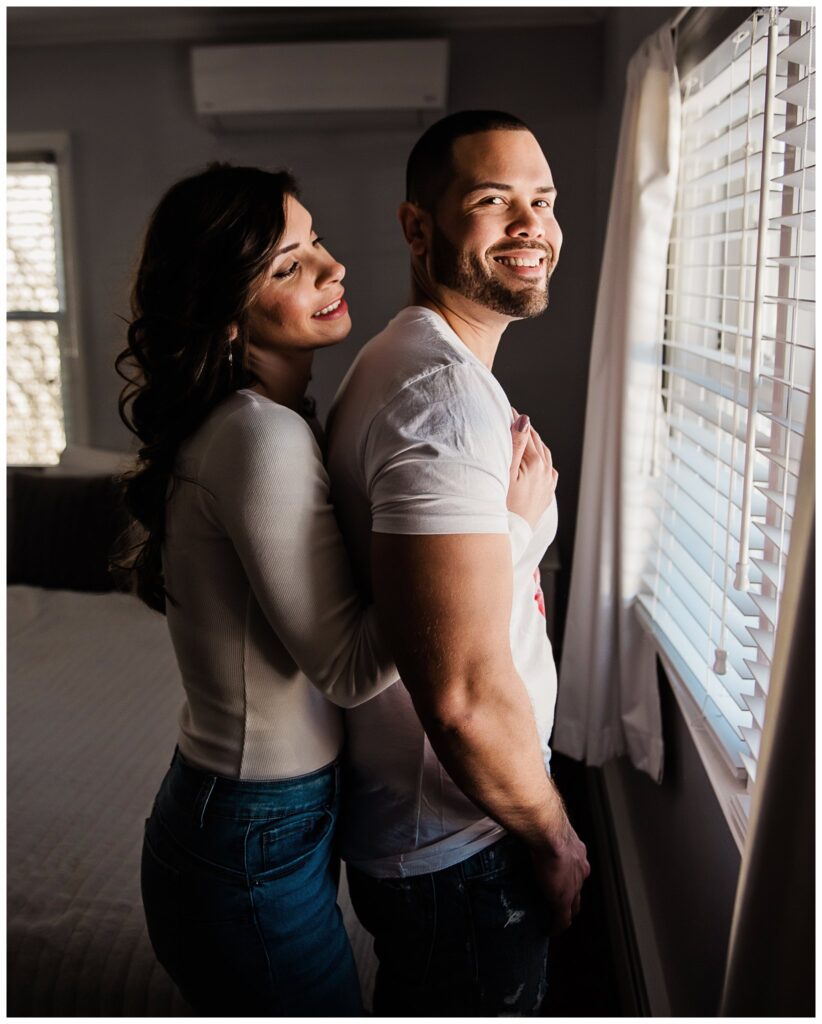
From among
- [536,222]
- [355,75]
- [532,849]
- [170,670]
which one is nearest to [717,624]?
[532,849]

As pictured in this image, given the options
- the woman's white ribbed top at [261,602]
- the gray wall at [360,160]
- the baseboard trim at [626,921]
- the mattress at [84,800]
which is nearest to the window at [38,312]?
the gray wall at [360,160]

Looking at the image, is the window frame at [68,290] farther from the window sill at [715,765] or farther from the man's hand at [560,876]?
the man's hand at [560,876]

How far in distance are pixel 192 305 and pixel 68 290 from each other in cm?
263

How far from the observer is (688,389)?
2033 mm

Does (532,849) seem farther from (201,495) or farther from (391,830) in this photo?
(201,495)

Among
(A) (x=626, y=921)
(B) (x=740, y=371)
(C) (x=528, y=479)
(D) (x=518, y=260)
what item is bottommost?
(A) (x=626, y=921)

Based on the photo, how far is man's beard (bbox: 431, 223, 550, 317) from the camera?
1105mm

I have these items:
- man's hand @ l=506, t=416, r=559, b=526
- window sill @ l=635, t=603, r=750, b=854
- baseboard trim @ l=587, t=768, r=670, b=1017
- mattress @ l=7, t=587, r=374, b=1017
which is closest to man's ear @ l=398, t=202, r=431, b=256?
man's hand @ l=506, t=416, r=559, b=526

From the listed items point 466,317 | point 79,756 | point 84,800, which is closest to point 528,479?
point 466,317

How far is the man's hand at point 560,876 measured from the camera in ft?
3.34

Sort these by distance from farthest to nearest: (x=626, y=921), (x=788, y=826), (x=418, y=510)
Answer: (x=626, y=921) < (x=418, y=510) < (x=788, y=826)

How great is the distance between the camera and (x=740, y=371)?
56.4 inches

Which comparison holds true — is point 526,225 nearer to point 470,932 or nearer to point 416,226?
point 416,226

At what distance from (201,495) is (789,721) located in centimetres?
63
